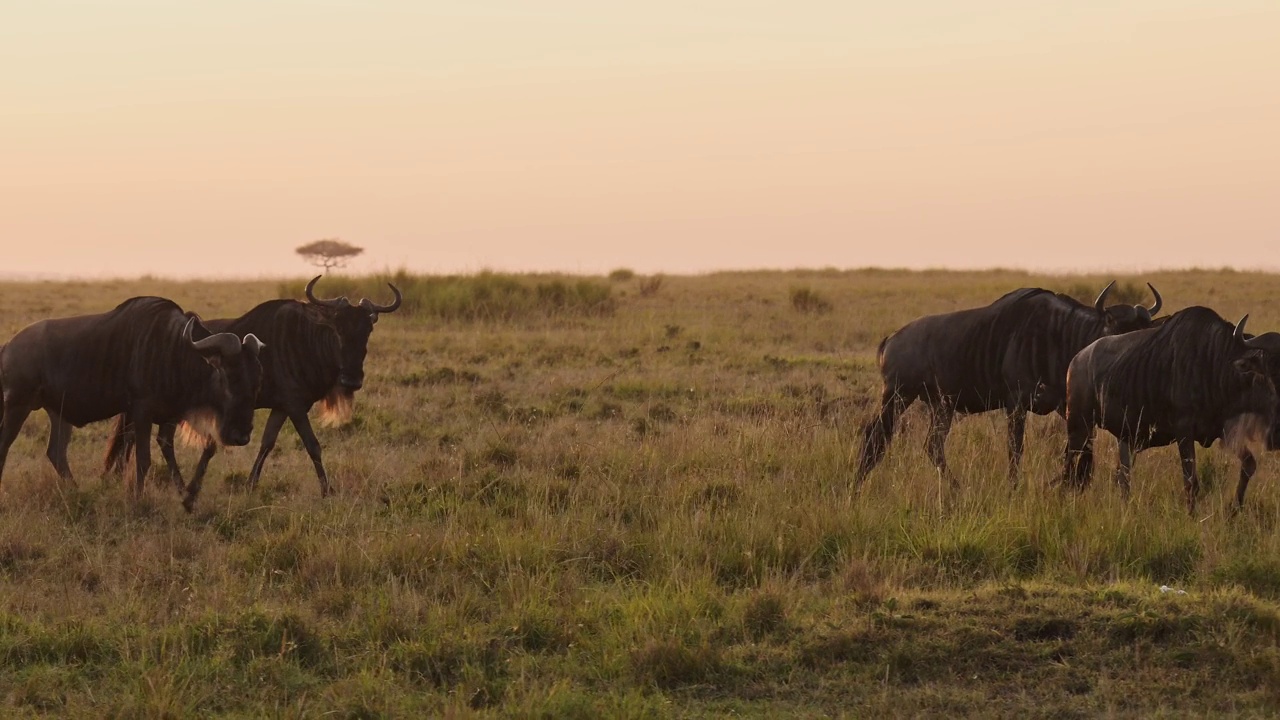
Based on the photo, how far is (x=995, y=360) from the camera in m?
7.77

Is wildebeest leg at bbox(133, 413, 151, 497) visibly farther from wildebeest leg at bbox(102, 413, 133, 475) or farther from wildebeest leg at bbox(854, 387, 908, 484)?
wildebeest leg at bbox(854, 387, 908, 484)

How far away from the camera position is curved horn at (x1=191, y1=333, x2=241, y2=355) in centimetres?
725

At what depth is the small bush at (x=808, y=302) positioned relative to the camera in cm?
2145

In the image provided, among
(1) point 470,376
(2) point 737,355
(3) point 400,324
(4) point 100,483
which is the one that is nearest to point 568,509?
(4) point 100,483

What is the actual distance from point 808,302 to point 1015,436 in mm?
14220

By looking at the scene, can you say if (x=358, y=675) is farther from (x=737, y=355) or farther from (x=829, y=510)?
(x=737, y=355)

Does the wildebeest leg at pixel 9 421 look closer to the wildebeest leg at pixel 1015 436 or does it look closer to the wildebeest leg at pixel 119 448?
the wildebeest leg at pixel 119 448

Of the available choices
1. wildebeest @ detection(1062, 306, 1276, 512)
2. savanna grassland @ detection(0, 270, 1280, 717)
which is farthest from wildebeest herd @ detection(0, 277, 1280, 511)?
savanna grassland @ detection(0, 270, 1280, 717)

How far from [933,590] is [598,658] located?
160 cm

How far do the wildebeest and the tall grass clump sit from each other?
13551 millimetres

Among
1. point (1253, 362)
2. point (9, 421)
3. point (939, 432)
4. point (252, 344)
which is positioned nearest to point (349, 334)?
point (252, 344)

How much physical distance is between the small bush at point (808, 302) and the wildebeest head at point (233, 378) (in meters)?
14.7

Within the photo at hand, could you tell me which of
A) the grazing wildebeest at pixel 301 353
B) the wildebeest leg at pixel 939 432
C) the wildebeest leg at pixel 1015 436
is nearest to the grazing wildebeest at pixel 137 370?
the grazing wildebeest at pixel 301 353

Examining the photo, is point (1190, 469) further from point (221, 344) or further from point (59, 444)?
point (59, 444)
